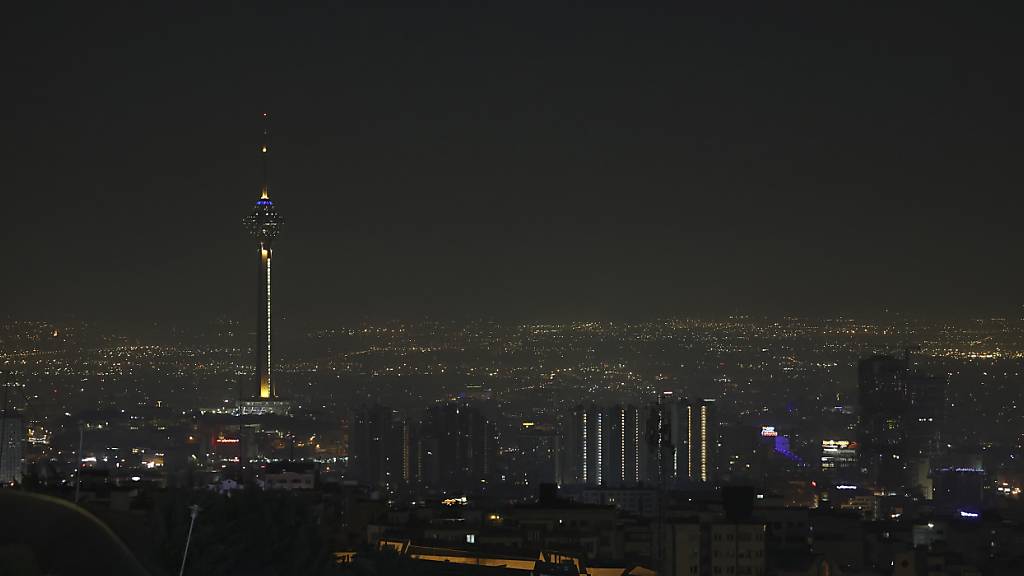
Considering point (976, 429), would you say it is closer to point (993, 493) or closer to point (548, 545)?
point (993, 493)

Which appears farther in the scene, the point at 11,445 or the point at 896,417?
the point at 896,417

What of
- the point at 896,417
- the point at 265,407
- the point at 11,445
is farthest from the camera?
the point at 265,407

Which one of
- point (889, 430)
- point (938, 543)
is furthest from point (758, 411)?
point (938, 543)

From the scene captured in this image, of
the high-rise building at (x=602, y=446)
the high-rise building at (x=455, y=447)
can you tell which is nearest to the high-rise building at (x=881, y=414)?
the high-rise building at (x=602, y=446)

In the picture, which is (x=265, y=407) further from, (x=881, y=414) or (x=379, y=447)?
(x=881, y=414)

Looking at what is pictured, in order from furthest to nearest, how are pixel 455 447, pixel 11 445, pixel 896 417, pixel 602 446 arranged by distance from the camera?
1. pixel 896 417
2. pixel 455 447
3. pixel 602 446
4. pixel 11 445

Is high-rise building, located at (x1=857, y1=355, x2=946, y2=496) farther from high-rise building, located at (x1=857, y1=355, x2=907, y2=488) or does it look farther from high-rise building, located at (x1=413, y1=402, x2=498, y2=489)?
high-rise building, located at (x1=413, y1=402, x2=498, y2=489)

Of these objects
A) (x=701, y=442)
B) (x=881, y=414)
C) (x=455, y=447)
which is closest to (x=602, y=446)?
(x=701, y=442)

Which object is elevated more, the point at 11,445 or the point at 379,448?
the point at 379,448

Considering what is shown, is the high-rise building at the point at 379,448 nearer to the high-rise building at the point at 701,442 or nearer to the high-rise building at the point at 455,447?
the high-rise building at the point at 455,447

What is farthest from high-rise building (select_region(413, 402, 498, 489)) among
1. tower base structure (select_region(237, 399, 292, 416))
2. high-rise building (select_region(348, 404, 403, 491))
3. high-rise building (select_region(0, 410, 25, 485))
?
high-rise building (select_region(0, 410, 25, 485))
